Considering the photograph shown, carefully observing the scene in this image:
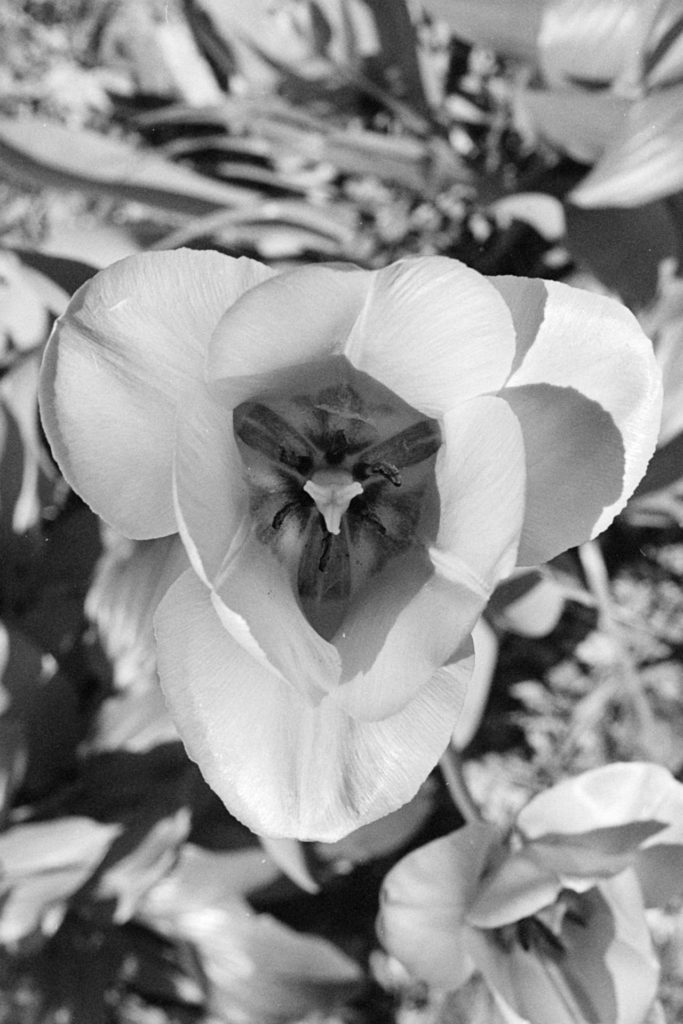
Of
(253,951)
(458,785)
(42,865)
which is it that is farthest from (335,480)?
(253,951)

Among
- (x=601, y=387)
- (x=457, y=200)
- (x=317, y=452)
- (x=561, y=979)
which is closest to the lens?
(x=601, y=387)

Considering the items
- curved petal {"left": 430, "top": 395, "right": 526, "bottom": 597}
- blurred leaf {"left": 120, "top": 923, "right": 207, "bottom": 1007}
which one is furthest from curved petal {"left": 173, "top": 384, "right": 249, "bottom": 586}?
blurred leaf {"left": 120, "top": 923, "right": 207, "bottom": 1007}

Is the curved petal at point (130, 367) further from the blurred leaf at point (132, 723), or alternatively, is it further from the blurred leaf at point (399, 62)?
the blurred leaf at point (399, 62)

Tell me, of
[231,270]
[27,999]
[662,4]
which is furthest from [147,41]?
[27,999]

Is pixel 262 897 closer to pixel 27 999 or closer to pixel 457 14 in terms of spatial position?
pixel 27 999

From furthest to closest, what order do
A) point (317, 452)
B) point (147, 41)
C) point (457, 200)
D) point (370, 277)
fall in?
point (147, 41) → point (457, 200) → point (317, 452) → point (370, 277)

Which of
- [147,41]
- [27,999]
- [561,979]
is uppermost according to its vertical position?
[147,41]
